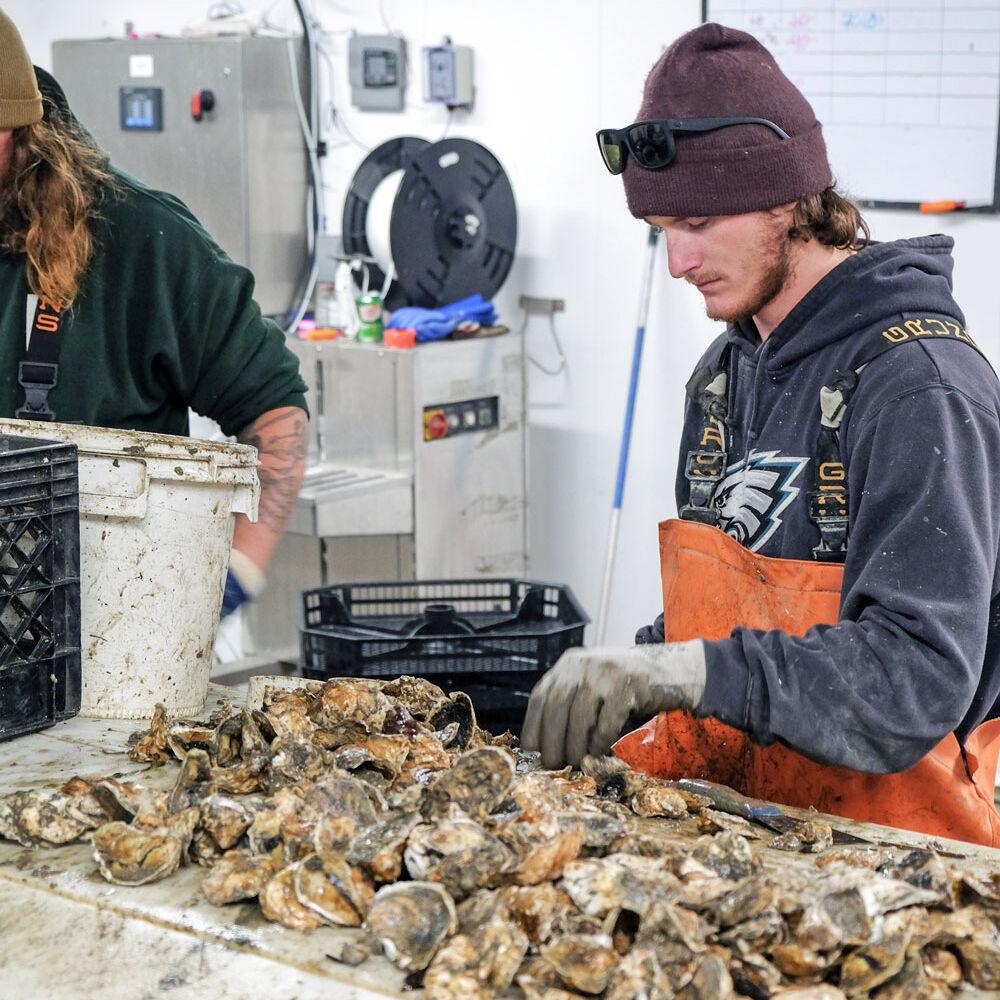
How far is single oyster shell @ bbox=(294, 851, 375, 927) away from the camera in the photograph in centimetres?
140

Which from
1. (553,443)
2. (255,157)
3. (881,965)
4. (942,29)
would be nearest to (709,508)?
(881,965)

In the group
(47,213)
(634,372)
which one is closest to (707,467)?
(47,213)

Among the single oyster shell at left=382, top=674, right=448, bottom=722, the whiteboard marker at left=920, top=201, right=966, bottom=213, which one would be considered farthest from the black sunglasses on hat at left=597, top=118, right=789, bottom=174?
the whiteboard marker at left=920, top=201, right=966, bottom=213

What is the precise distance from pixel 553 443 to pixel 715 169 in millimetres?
2961

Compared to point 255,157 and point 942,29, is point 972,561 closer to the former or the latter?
point 942,29

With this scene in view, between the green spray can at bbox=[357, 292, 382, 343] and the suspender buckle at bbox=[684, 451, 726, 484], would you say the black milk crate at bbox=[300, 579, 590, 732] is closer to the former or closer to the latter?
the suspender buckle at bbox=[684, 451, 726, 484]

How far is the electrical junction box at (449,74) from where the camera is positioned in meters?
Result: 4.70

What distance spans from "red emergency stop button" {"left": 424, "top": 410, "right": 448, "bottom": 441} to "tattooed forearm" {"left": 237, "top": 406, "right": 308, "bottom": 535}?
5.77ft

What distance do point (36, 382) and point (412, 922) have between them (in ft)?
4.45

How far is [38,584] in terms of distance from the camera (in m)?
1.89

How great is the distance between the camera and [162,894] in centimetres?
149

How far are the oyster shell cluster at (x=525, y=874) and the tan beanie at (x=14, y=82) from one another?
108cm

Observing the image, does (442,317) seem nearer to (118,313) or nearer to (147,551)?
(118,313)

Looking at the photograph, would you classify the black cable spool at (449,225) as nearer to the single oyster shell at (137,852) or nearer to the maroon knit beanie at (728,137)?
the maroon knit beanie at (728,137)
